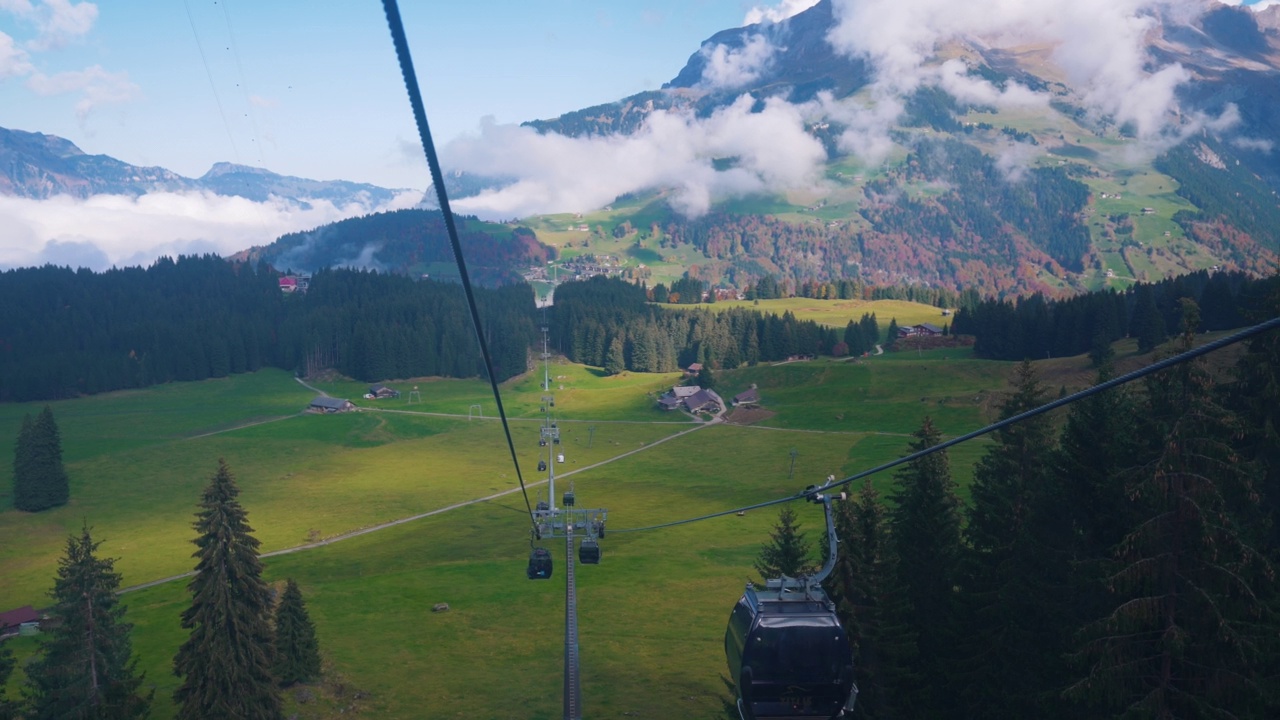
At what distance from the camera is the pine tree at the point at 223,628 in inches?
1640

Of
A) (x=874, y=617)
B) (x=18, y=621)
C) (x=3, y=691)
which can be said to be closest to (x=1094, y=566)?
(x=874, y=617)

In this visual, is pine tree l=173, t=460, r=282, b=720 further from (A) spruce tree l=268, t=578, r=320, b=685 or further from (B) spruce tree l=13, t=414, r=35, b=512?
(B) spruce tree l=13, t=414, r=35, b=512

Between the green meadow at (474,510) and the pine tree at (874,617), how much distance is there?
16565mm

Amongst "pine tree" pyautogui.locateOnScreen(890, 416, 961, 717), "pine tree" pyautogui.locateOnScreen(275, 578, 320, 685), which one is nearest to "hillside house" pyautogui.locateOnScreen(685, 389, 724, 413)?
"pine tree" pyautogui.locateOnScreen(275, 578, 320, 685)

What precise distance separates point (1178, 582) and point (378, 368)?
186869 mm

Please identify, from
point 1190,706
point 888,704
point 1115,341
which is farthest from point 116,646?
point 1115,341

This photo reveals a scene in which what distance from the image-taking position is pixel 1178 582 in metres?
21.6

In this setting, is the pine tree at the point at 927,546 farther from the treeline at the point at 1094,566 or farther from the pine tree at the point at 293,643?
the pine tree at the point at 293,643

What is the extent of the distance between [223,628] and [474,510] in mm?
53561

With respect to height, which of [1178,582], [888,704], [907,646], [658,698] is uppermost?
[1178,582]

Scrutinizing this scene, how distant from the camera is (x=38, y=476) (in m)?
101

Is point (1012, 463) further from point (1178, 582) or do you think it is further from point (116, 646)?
point (116, 646)

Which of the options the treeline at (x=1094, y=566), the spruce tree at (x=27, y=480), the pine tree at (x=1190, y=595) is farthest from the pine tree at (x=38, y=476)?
the pine tree at (x=1190, y=595)

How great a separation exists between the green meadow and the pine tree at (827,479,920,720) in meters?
16.6
